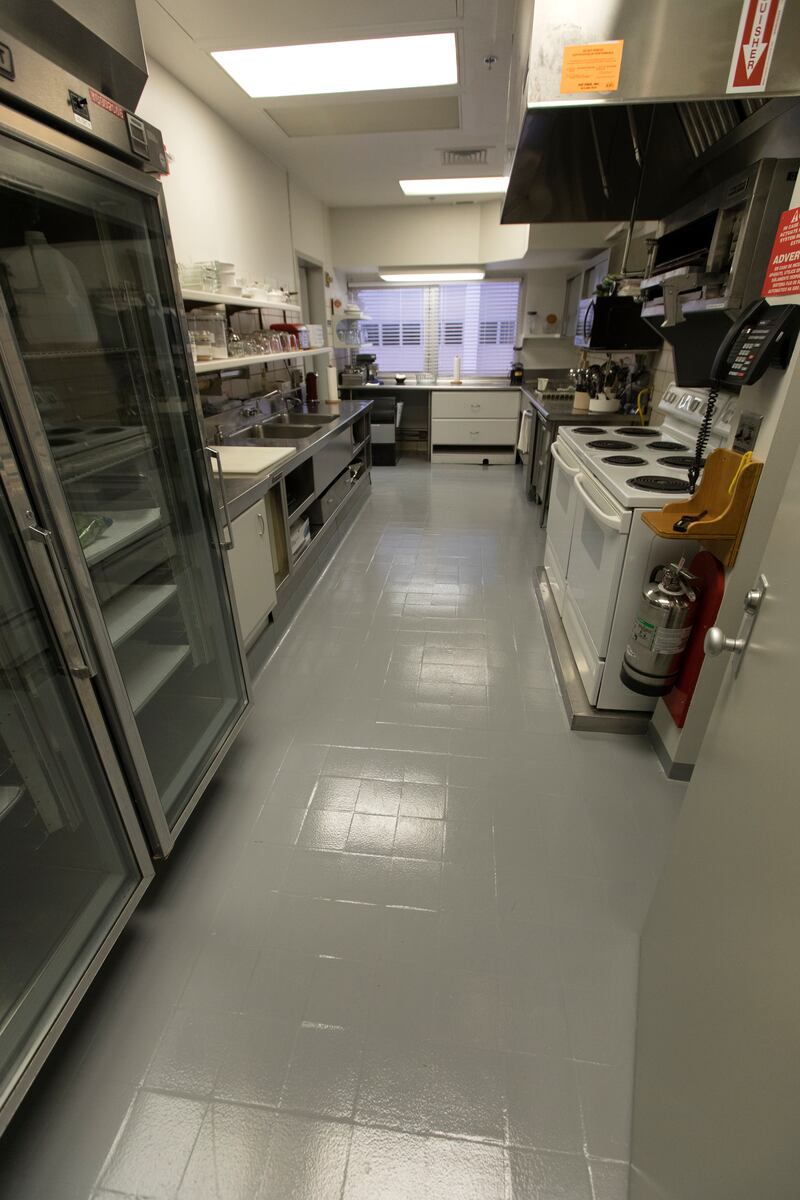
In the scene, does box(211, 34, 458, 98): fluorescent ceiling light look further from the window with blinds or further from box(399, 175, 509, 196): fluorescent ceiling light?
the window with blinds

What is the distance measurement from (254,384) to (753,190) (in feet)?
9.88

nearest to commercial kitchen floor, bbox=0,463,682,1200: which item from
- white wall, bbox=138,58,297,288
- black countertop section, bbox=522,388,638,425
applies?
black countertop section, bbox=522,388,638,425

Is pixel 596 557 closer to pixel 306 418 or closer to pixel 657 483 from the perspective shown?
pixel 657 483

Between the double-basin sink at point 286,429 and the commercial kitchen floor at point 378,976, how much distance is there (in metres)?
1.79

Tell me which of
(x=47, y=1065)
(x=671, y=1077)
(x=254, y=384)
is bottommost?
(x=47, y=1065)

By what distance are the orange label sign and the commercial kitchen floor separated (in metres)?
1.97

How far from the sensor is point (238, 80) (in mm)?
2543

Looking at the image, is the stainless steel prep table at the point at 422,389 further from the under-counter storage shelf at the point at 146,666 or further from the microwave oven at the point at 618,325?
the under-counter storage shelf at the point at 146,666

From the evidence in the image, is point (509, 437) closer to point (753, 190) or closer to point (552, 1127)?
point (753, 190)

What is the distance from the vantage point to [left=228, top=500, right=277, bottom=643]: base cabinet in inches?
86.6

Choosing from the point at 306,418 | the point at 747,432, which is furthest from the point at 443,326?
A: the point at 747,432

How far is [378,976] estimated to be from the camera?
1.31m

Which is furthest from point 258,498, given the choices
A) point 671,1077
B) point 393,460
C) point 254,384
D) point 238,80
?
point 393,460

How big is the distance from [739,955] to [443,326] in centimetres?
694
